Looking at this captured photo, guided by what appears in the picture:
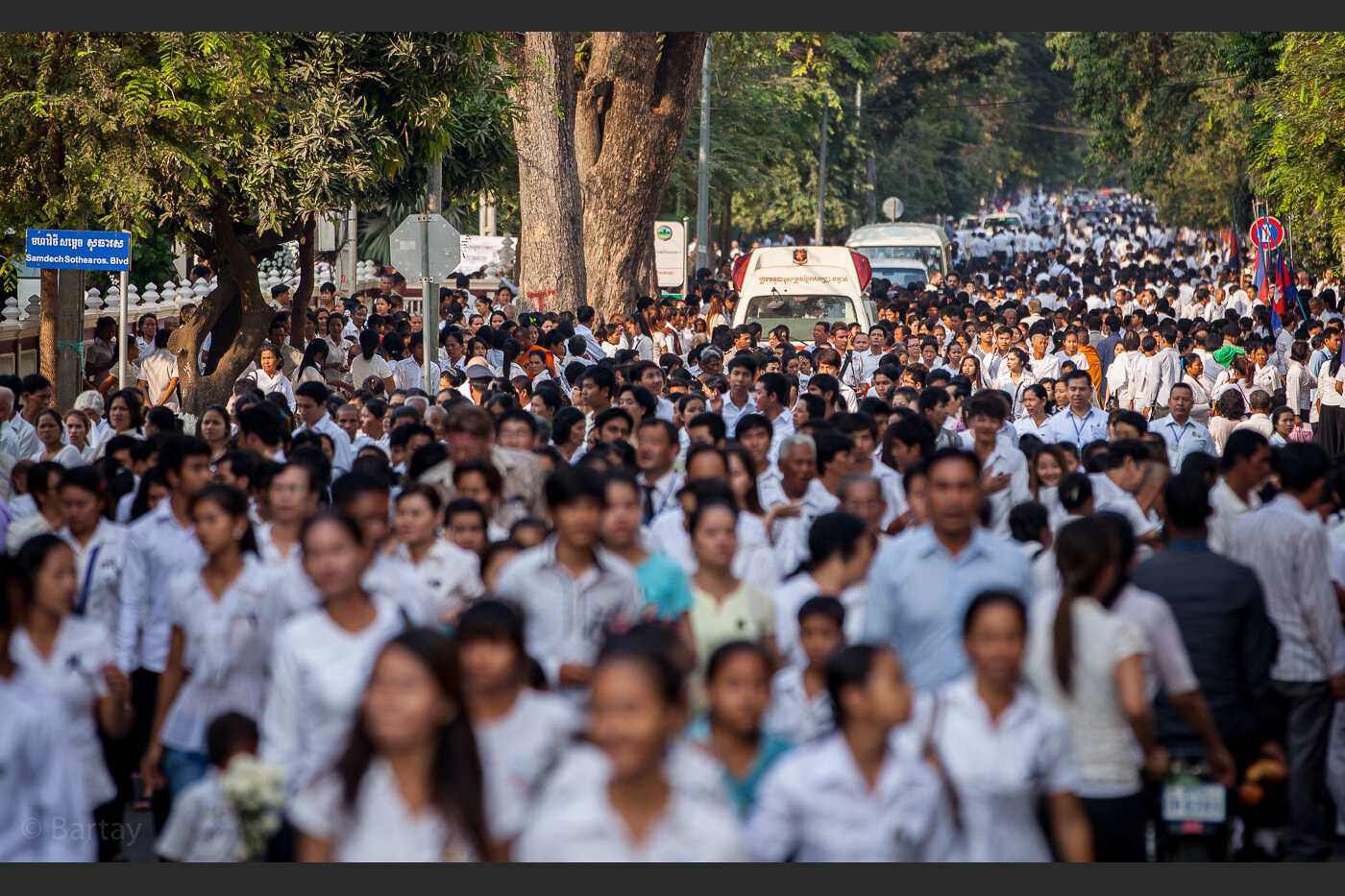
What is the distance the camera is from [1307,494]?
659 centimetres

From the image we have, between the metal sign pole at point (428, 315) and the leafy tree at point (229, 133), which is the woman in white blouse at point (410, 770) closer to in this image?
the leafy tree at point (229, 133)

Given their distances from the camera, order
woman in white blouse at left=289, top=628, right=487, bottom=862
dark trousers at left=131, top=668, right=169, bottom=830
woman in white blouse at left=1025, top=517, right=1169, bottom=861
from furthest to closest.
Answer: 1. dark trousers at left=131, top=668, right=169, bottom=830
2. woman in white blouse at left=1025, top=517, right=1169, bottom=861
3. woman in white blouse at left=289, top=628, right=487, bottom=862

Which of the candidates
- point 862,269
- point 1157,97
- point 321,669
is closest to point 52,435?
point 321,669

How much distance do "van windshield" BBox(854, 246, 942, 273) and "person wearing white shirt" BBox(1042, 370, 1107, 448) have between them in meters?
25.9

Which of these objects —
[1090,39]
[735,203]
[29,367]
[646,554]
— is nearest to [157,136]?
[29,367]

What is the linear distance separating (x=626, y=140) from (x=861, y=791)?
2140 centimetres

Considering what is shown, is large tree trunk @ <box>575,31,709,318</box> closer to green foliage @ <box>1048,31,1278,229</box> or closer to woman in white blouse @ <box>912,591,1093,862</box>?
green foliage @ <box>1048,31,1278,229</box>

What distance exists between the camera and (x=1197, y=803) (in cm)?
546

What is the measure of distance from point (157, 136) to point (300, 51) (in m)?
1.91

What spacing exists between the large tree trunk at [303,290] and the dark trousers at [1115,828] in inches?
488

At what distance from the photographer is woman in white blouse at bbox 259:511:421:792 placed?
4.81m

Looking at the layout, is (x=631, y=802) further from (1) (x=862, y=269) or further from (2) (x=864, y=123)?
(2) (x=864, y=123)

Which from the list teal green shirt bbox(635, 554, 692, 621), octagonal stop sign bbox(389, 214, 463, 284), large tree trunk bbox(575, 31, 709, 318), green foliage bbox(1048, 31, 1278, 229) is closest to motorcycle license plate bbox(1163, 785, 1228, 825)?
teal green shirt bbox(635, 554, 692, 621)

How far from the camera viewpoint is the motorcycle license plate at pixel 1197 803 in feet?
17.9
